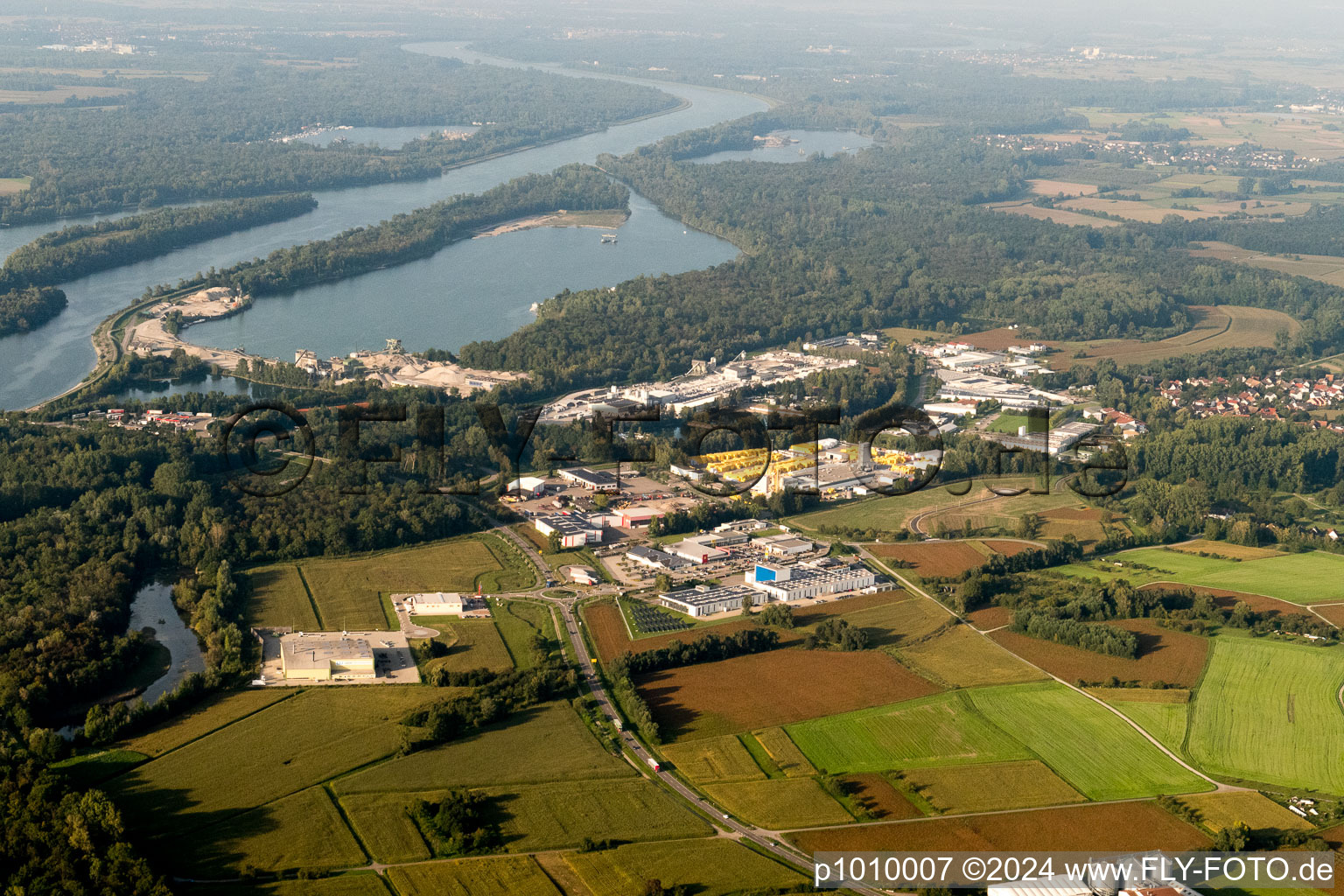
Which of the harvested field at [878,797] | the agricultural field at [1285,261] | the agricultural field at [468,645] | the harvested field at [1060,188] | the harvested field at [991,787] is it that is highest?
the harvested field at [1060,188]

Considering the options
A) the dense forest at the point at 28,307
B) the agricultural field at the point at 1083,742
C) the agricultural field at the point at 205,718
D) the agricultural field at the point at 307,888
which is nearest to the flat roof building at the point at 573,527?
the agricultural field at the point at 205,718

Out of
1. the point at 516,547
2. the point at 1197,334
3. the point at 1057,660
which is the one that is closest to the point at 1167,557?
the point at 1057,660

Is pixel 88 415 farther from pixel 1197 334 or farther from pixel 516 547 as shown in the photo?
pixel 1197 334

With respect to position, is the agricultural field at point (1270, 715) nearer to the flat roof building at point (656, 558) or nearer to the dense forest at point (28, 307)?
the flat roof building at point (656, 558)

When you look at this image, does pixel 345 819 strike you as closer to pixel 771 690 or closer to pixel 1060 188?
pixel 771 690

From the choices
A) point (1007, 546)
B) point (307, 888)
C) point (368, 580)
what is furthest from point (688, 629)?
point (307, 888)
